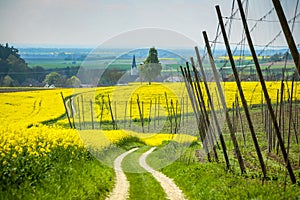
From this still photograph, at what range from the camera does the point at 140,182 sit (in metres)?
16.2

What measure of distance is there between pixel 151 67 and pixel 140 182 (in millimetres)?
11763

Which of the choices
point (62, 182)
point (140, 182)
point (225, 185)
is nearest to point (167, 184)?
point (140, 182)

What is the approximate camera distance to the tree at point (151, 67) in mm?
24194

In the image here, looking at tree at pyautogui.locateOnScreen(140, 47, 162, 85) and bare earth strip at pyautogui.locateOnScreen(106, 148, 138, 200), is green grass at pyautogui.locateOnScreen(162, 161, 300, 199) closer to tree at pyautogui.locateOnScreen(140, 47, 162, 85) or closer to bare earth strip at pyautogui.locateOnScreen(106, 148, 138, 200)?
bare earth strip at pyautogui.locateOnScreen(106, 148, 138, 200)

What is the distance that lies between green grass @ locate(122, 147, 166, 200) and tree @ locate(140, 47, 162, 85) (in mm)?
4800

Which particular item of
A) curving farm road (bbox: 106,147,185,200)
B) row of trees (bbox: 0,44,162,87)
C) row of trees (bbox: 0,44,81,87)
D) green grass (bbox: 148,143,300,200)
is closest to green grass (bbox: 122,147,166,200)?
curving farm road (bbox: 106,147,185,200)

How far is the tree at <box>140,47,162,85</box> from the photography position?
79.4ft

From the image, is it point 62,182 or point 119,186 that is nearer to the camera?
point 62,182

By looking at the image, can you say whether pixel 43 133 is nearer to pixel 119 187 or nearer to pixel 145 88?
pixel 119 187

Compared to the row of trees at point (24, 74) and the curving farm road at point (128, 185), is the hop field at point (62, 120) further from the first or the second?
the curving farm road at point (128, 185)

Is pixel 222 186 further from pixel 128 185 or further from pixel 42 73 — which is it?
pixel 42 73

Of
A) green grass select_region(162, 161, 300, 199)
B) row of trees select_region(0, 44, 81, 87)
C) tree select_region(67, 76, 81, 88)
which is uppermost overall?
row of trees select_region(0, 44, 81, 87)

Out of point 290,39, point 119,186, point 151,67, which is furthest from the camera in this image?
point 151,67

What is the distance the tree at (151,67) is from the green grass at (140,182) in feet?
15.7
